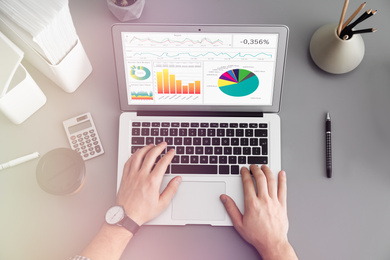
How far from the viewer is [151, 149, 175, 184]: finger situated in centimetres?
96

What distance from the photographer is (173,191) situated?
954mm

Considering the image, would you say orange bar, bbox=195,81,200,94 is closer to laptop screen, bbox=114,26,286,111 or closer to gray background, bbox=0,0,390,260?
laptop screen, bbox=114,26,286,111

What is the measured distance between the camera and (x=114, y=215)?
93 centimetres

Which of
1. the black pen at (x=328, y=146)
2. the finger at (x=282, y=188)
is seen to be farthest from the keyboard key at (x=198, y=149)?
the black pen at (x=328, y=146)

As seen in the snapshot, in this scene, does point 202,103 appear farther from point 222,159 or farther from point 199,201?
point 199,201

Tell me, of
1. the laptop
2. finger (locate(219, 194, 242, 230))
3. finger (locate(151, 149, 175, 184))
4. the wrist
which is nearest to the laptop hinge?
the laptop

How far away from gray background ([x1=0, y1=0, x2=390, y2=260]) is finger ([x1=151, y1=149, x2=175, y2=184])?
13 cm

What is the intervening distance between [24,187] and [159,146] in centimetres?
39

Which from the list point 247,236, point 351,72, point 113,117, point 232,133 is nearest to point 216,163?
point 232,133

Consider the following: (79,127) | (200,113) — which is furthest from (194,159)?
(79,127)

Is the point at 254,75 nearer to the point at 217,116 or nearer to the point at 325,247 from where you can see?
the point at 217,116

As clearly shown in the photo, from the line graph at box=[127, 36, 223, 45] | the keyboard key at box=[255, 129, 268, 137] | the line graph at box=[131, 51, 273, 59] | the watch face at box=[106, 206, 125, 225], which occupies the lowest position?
the watch face at box=[106, 206, 125, 225]

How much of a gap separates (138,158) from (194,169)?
155 millimetres

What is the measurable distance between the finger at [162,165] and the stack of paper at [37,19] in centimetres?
39
